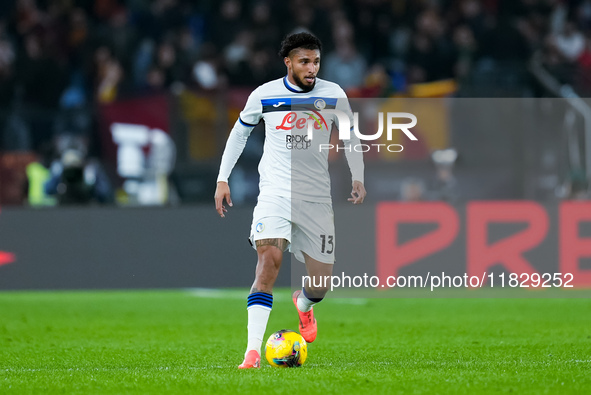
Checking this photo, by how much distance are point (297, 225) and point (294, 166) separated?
14.3 inches

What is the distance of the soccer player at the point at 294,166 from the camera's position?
629 centimetres

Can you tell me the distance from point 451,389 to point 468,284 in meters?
7.38

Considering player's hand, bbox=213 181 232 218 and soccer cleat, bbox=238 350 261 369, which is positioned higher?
player's hand, bbox=213 181 232 218

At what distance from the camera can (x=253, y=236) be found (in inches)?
248

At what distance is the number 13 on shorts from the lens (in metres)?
6.51

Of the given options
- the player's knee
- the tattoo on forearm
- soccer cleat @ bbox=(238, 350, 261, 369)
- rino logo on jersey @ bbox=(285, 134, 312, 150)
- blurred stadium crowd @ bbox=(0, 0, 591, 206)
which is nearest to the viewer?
soccer cleat @ bbox=(238, 350, 261, 369)

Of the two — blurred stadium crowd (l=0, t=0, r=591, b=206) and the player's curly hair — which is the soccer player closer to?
the player's curly hair

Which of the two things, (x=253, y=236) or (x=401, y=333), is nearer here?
(x=253, y=236)

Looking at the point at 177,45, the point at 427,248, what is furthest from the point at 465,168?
the point at 177,45

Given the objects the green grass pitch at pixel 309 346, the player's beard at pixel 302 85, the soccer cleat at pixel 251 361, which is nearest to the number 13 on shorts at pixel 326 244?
the green grass pitch at pixel 309 346

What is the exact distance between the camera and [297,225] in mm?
6449

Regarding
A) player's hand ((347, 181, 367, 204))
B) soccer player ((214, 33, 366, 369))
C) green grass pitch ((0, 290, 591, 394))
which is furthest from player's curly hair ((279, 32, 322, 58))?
green grass pitch ((0, 290, 591, 394))

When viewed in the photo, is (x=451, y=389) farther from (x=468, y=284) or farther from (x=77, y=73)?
(x=77, y=73)

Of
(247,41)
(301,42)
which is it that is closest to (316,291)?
(301,42)
